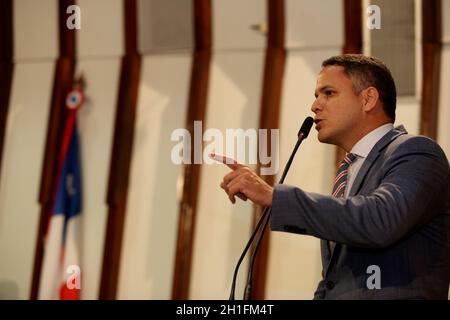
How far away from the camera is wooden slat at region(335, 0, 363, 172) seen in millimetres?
4660

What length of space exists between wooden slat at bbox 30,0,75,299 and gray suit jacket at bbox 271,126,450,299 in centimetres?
338

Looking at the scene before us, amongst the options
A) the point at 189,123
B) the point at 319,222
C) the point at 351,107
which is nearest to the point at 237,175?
the point at 319,222

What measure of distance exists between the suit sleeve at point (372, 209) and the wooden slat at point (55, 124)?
3494 mm

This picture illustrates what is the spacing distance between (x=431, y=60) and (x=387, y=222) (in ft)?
9.60

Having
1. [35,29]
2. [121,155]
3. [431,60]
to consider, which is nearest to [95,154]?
[121,155]

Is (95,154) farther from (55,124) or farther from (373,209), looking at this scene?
(373,209)

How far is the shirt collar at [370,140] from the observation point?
2.24 m

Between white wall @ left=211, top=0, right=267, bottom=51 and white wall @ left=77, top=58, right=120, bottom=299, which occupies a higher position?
white wall @ left=211, top=0, right=267, bottom=51

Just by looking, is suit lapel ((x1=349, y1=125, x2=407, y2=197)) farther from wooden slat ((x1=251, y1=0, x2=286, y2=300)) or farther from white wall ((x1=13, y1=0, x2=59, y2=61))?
white wall ((x1=13, y1=0, x2=59, y2=61))

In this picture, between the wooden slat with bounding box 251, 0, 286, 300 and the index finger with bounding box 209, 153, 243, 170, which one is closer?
the index finger with bounding box 209, 153, 243, 170

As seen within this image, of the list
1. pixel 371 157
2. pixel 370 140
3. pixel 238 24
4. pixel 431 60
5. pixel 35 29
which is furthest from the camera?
pixel 35 29

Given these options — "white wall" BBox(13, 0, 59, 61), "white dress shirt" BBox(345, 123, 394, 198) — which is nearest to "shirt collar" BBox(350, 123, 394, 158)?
"white dress shirt" BBox(345, 123, 394, 198)

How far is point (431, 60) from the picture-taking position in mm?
4516

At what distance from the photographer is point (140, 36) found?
5156 millimetres
